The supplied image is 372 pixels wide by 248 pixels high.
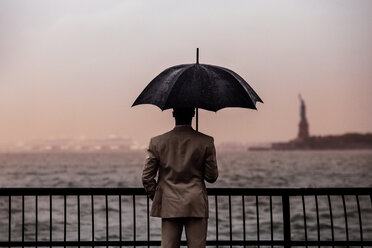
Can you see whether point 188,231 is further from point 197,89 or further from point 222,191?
point 222,191

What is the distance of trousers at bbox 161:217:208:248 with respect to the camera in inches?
189

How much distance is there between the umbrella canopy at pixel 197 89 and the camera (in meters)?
4.84

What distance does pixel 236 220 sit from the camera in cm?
3638

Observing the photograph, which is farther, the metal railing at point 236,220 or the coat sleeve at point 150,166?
the metal railing at point 236,220

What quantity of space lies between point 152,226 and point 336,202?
26.9 m

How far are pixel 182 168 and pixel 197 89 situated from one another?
68cm

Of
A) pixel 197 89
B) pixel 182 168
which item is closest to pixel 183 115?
pixel 197 89

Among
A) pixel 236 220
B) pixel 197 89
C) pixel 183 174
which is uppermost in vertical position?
pixel 197 89

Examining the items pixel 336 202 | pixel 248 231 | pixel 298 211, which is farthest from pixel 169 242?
pixel 336 202

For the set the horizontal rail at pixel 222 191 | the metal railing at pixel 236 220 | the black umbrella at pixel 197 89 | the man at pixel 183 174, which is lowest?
the metal railing at pixel 236 220

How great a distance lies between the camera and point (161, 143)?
15.8 feet

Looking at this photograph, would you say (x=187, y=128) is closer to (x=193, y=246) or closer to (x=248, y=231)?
(x=193, y=246)

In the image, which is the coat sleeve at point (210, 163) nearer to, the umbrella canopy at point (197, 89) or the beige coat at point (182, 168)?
the beige coat at point (182, 168)

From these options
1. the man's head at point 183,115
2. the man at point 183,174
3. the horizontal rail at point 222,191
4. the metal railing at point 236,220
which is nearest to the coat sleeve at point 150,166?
the man at point 183,174
